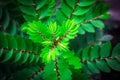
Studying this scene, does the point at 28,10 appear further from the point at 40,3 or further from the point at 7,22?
the point at 7,22

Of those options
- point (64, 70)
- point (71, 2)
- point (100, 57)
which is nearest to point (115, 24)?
point (100, 57)

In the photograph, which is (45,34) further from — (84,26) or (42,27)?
(84,26)

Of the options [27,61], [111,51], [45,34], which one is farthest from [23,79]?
[111,51]

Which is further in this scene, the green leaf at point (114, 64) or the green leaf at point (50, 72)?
the green leaf at point (114, 64)

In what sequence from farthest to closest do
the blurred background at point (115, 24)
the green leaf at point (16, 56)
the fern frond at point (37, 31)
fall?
the blurred background at point (115, 24) < the green leaf at point (16, 56) < the fern frond at point (37, 31)

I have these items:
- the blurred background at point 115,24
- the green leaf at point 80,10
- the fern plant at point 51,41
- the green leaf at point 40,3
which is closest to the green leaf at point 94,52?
the fern plant at point 51,41

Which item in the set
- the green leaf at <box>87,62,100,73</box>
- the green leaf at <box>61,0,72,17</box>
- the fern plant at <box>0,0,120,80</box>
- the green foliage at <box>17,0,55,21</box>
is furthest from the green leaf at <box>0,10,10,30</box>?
the green leaf at <box>87,62,100,73</box>

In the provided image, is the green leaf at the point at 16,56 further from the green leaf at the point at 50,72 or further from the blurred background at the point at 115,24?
the blurred background at the point at 115,24

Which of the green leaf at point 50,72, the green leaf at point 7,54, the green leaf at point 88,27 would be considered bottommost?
the green leaf at point 50,72
